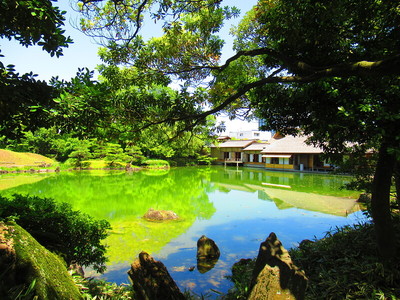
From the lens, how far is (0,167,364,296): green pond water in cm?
485

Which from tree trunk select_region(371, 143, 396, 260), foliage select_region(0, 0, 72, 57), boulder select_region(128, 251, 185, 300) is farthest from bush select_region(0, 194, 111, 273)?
tree trunk select_region(371, 143, 396, 260)

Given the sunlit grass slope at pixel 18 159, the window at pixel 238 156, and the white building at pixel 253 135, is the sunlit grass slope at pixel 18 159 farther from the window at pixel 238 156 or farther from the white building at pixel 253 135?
the white building at pixel 253 135

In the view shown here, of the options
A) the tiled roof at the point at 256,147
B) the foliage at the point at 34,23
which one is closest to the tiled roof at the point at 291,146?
the tiled roof at the point at 256,147

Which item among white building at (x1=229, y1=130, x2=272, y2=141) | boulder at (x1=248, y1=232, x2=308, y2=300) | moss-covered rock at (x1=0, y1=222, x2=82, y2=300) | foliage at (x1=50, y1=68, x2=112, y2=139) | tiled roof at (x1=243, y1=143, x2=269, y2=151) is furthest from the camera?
white building at (x1=229, y1=130, x2=272, y2=141)

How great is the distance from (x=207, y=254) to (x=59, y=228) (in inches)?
118

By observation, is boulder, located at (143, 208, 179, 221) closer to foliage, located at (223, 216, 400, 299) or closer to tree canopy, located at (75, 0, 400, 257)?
foliage, located at (223, 216, 400, 299)

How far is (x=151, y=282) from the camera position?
2678 mm

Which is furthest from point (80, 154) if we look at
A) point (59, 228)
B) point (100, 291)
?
point (100, 291)

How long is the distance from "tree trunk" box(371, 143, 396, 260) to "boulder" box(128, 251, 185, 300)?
2429mm

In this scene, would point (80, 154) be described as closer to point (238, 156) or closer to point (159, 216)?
point (159, 216)

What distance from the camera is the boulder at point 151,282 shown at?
2.64m

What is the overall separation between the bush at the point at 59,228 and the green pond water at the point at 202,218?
1.33 meters

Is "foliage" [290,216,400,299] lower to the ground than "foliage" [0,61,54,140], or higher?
lower

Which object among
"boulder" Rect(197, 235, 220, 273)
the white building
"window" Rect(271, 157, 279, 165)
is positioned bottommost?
"boulder" Rect(197, 235, 220, 273)
